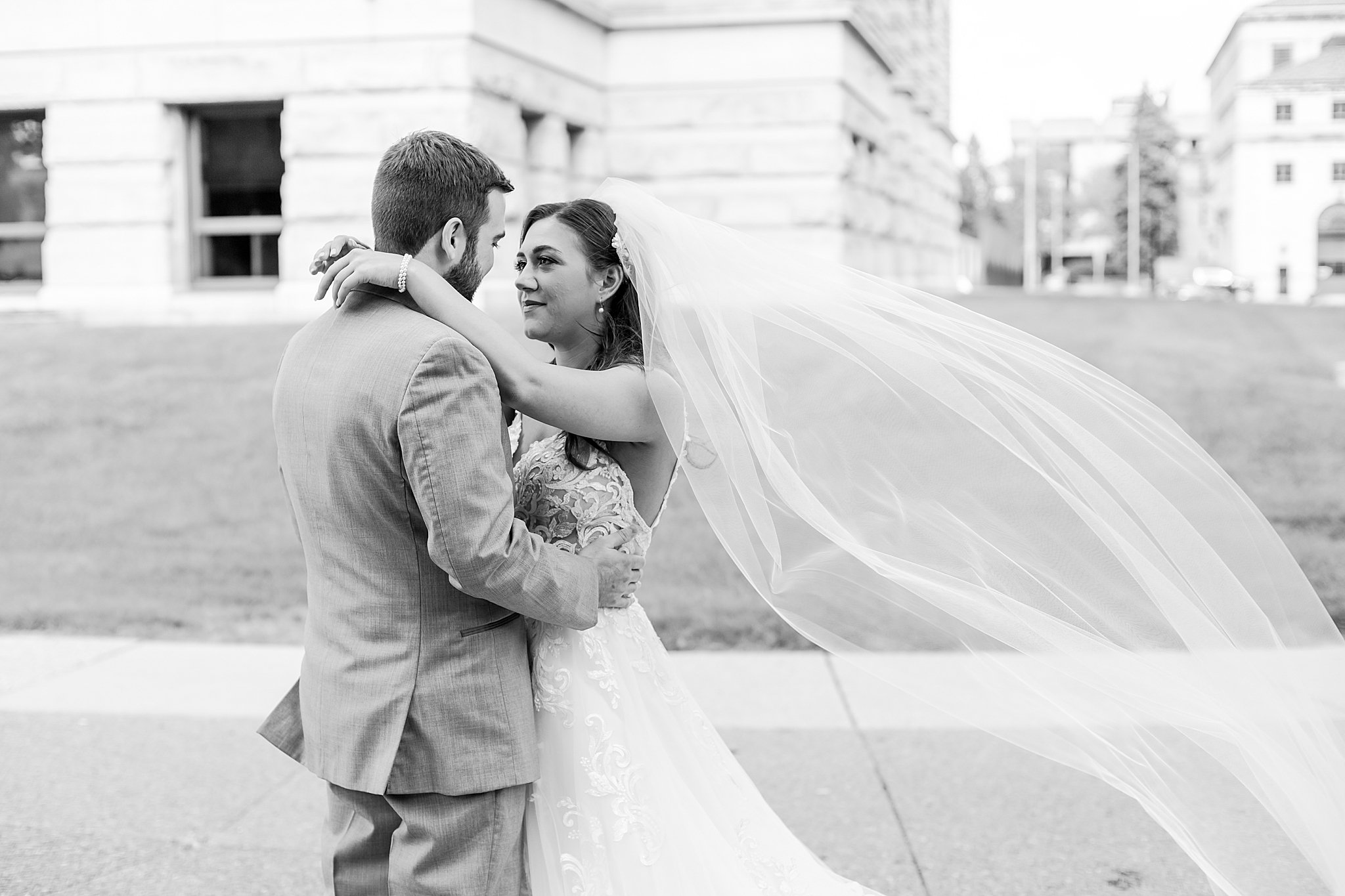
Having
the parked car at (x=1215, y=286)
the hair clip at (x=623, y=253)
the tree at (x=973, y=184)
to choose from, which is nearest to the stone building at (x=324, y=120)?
the hair clip at (x=623, y=253)

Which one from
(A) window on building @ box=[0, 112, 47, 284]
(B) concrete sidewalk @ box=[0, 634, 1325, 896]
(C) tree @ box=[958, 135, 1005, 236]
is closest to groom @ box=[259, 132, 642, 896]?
(B) concrete sidewalk @ box=[0, 634, 1325, 896]

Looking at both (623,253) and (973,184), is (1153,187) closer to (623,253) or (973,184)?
(973,184)

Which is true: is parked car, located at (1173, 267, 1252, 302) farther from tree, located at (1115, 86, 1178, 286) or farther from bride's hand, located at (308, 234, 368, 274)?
bride's hand, located at (308, 234, 368, 274)

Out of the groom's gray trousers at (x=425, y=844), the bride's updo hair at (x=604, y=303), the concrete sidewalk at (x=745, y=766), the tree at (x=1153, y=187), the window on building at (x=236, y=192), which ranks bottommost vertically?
the concrete sidewalk at (x=745, y=766)

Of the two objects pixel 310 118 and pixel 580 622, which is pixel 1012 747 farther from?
pixel 310 118

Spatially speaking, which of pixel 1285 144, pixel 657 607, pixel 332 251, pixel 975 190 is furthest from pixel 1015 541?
pixel 975 190

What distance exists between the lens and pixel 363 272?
2.36 meters

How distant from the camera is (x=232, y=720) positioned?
220 inches

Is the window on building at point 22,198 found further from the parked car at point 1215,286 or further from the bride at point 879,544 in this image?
the parked car at point 1215,286

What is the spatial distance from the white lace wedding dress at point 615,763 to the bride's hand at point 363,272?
23.5 inches

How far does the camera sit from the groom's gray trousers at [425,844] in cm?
245

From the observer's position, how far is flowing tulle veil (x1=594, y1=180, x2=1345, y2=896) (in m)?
2.97

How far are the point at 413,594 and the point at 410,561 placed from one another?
6 cm

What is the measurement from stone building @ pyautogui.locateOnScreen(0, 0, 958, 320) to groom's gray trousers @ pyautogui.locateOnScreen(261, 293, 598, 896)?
39.1 ft
